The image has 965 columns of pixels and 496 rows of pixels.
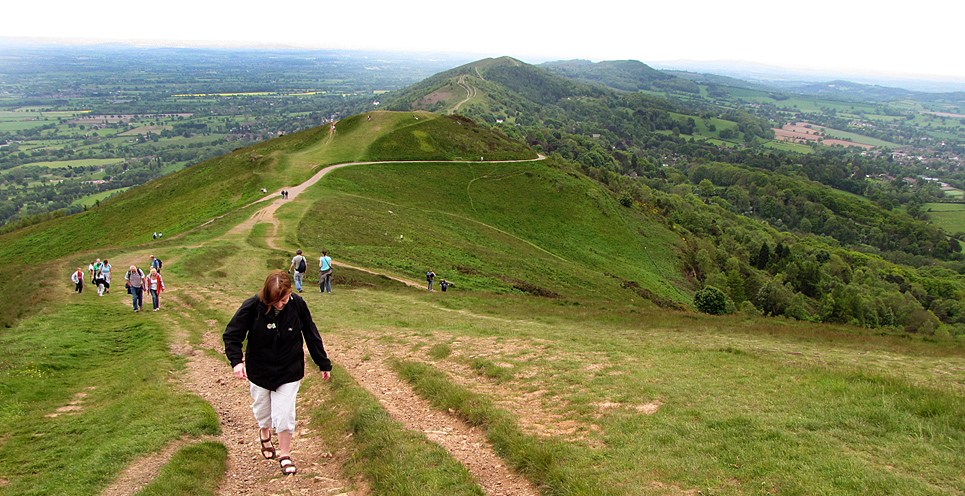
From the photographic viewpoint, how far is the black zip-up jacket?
720 centimetres

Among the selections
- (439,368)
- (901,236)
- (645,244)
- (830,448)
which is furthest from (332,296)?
(901,236)

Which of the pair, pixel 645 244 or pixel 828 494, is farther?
pixel 645 244

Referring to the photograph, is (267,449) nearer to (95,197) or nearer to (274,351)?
(274,351)

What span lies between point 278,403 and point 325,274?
19147mm

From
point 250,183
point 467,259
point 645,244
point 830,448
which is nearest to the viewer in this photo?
point 830,448

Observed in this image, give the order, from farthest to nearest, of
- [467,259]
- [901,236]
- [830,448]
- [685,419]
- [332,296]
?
[901,236] < [467,259] < [332,296] < [685,419] < [830,448]

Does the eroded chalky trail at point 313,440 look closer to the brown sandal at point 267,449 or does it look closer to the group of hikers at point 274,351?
the brown sandal at point 267,449

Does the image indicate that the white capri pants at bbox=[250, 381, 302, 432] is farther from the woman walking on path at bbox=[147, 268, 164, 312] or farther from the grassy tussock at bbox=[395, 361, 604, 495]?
the woman walking on path at bbox=[147, 268, 164, 312]

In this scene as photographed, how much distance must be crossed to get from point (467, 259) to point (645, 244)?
40.8 m

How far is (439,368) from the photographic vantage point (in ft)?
44.2

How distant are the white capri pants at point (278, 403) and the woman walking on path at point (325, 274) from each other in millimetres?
17782

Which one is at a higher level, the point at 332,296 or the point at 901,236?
the point at 332,296

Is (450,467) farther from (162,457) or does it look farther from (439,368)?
(439,368)

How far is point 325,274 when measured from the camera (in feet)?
84.8
